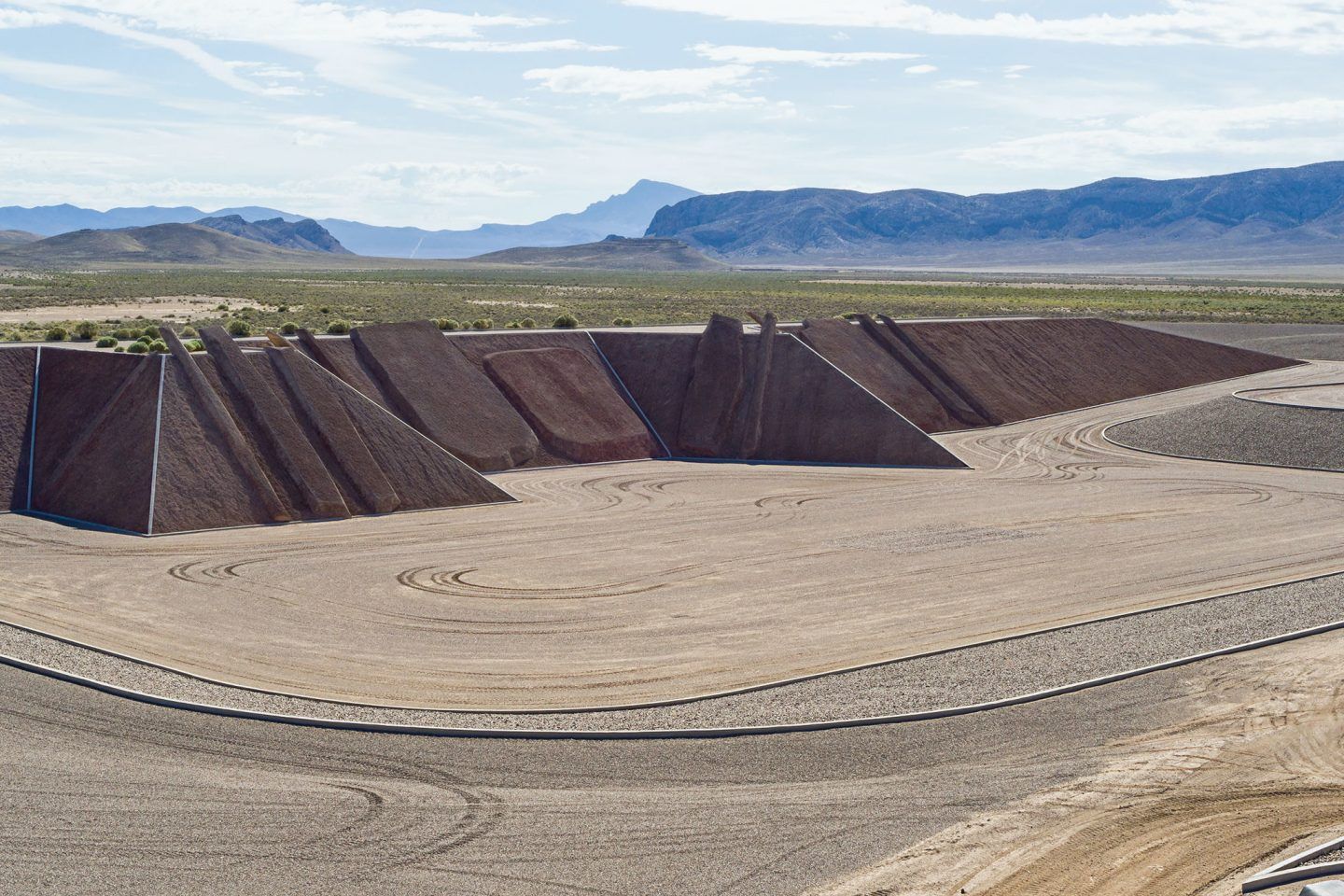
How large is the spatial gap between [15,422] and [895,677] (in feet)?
97.6

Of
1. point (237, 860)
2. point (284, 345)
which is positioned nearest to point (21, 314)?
point (284, 345)

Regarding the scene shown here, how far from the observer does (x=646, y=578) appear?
98.2ft

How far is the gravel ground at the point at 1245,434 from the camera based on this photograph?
49.5 m

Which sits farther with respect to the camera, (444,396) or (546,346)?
(546,346)

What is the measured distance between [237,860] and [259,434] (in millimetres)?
25270

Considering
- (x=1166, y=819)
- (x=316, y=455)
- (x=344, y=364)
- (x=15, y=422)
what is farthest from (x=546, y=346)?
(x=1166, y=819)

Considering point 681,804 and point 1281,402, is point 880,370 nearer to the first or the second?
point 1281,402

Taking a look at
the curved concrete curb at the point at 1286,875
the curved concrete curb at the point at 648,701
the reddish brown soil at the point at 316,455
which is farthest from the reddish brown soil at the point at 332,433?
the curved concrete curb at the point at 1286,875

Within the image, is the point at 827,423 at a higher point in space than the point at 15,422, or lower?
higher

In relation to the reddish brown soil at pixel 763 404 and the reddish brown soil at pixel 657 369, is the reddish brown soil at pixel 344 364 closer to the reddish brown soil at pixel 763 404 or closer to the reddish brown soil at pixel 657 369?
the reddish brown soil at pixel 657 369

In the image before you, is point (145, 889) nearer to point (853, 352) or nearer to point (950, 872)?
point (950, 872)

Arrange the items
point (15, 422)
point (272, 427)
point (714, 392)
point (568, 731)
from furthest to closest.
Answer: point (714, 392), point (15, 422), point (272, 427), point (568, 731)

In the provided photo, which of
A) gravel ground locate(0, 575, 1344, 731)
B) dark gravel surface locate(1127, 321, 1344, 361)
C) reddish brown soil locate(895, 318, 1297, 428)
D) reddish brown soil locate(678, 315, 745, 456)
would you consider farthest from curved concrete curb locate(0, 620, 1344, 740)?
dark gravel surface locate(1127, 321, 1344, 361)

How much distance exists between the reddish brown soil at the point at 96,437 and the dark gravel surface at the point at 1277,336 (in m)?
69.3
